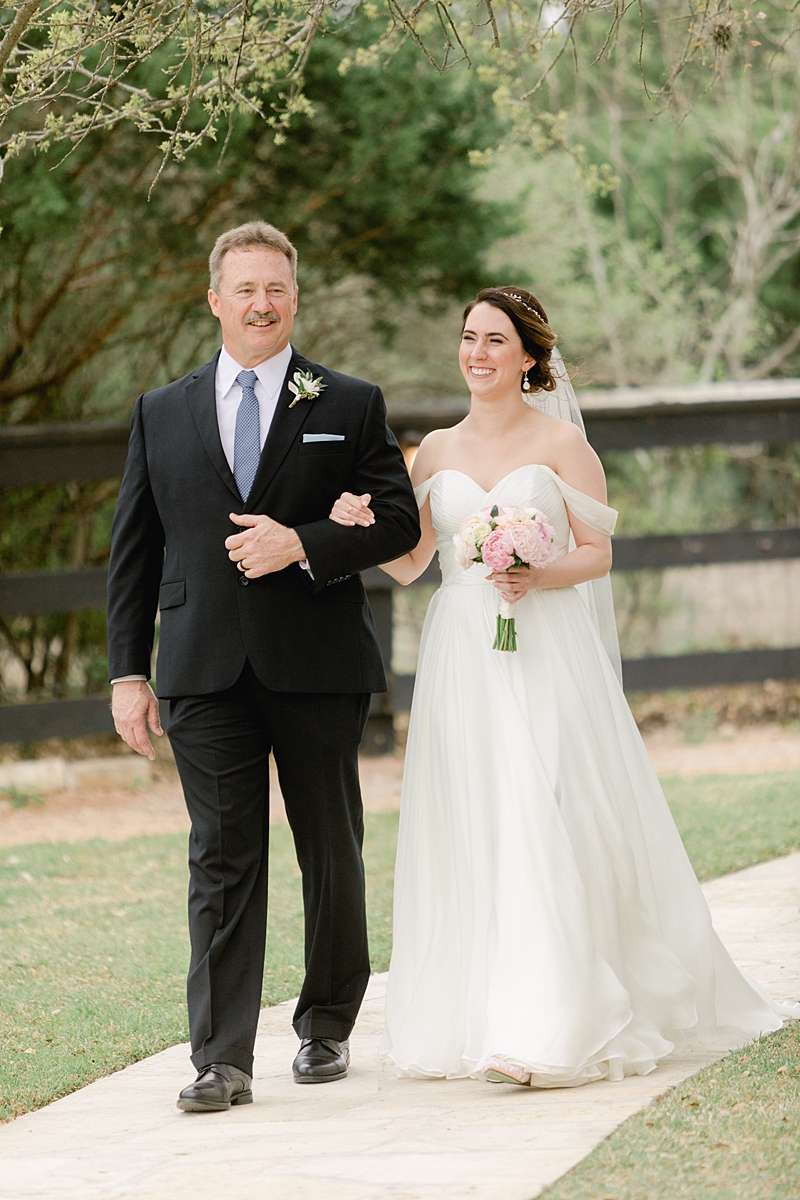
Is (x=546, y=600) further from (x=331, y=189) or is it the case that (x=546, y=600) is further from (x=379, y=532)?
(x=331, y=189)

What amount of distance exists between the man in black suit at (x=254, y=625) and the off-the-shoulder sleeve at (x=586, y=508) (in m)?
0.51

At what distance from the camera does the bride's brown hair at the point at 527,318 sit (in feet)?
13.4

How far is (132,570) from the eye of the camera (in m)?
3.74

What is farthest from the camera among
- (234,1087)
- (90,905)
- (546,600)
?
(90,905)

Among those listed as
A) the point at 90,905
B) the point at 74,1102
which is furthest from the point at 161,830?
the point at 74,1102

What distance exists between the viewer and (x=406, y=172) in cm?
945

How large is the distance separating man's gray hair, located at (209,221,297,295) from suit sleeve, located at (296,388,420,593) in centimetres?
45

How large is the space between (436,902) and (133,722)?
96 centimetres

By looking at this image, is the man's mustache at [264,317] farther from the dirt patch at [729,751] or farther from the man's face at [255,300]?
the dirt patch at [729,751]

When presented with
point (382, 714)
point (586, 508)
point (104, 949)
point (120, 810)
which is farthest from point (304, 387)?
point (382, 714)

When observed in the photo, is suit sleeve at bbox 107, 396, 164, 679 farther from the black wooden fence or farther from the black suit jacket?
the black wooden fence

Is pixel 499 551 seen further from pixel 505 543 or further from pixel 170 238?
pixel 170 238

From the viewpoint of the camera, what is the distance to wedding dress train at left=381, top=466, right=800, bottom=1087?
3.59 meters

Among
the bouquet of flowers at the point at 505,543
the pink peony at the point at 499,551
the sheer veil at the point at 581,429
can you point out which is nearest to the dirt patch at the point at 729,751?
the sheer veil at the point at 581,429
